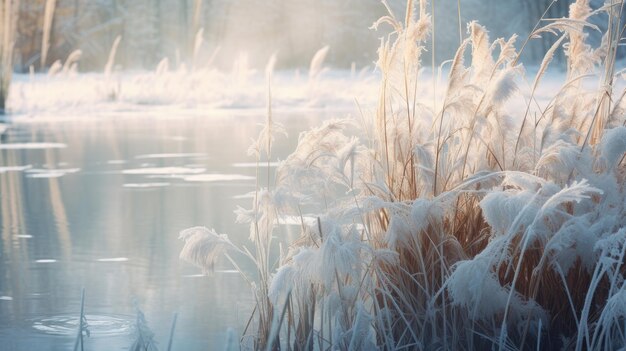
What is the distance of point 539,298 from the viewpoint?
2.91m

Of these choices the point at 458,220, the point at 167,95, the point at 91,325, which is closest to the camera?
the point at 458,220

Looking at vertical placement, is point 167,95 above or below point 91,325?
below

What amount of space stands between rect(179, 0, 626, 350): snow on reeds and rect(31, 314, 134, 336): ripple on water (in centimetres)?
59

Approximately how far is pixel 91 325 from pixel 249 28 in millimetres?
30116

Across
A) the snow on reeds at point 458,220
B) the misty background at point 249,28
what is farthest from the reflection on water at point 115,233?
the misty background at point 249,28

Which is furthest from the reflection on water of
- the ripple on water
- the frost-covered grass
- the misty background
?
the misty background

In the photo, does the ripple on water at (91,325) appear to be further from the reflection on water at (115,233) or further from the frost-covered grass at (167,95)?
the frost-covered grass at (167,95)

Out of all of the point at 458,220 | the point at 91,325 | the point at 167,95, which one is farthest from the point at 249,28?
the point at 458,220

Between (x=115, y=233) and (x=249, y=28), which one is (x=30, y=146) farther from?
(x=249, y=28)

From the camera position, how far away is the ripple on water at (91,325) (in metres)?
3.48

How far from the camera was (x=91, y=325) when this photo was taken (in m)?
3.56

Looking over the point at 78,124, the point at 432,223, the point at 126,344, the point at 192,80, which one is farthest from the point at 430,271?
the point at 192,80

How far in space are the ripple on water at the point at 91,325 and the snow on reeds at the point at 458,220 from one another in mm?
594

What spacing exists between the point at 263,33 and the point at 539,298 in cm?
3075
